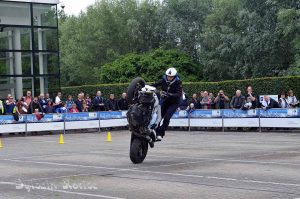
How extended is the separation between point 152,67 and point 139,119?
139 feet

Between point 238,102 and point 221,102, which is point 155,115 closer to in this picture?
point 238,102

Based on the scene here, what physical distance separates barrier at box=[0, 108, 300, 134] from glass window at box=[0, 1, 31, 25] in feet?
28.4

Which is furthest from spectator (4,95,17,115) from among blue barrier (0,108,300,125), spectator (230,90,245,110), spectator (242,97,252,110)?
spectator (242,97,252,110)

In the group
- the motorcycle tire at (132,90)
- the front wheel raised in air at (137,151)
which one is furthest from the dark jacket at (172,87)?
the front wheel raised in air at (137,151)

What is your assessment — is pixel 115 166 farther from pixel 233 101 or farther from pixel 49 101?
pixel 49 101

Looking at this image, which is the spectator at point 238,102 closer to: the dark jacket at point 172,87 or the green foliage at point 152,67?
the dark jacket at point 172,87

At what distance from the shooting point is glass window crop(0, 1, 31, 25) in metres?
34.8

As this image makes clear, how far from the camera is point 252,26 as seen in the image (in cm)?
4816

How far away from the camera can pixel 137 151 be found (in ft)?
43.7

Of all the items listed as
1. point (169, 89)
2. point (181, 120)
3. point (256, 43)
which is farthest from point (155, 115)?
point (256, 43)

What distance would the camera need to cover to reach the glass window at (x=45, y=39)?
1427 inches

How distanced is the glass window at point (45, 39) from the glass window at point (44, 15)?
42cm

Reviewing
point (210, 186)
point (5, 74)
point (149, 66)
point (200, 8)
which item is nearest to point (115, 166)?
point (210, 186)

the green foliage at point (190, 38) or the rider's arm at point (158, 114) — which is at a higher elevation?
the green foliage at point (190, 38)
